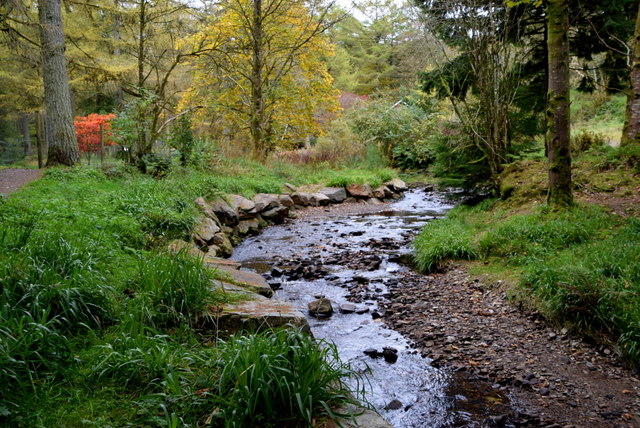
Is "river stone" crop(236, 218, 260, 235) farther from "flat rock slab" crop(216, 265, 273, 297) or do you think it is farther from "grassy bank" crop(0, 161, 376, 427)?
"grassy bank" crop(0, 161, 376, 427)

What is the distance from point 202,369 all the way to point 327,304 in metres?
2.60

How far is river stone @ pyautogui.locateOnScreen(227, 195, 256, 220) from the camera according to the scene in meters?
9.77

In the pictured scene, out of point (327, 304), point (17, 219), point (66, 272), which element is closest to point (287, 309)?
point (327, 304)

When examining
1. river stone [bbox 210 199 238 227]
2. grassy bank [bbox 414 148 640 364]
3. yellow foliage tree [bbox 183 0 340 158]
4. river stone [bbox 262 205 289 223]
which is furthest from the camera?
yellow foliage tree [bbox 183 0 340 158]

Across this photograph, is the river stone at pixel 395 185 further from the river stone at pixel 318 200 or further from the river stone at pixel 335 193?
the river stone at pixel 318 200

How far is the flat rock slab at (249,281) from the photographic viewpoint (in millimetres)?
4641

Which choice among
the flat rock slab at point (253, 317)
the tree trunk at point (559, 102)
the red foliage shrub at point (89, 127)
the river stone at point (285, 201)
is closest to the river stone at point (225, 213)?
the river stone at point (285, 201)

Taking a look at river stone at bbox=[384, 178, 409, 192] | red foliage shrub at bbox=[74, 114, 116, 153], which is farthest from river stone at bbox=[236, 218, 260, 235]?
red foliage shrub at bbox=[74, 114, 116, 153]

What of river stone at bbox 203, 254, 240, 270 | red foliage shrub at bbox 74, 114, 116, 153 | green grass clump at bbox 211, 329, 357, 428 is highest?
red foliage shrub at bbox 74, 114, 116, 153

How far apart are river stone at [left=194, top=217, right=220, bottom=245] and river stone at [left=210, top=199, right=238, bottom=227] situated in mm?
967

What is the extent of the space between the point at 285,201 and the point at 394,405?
9190 millimetres

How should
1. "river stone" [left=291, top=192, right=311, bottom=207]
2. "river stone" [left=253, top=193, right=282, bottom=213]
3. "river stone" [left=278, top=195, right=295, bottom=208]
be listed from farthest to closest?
"river stone" [left=291, top=192, right=311, bottom=207]
"river stone" [left=278, top=195, right=295, bottom=208]
"river stone" [left=253, top=193, right=282, bottom=213]

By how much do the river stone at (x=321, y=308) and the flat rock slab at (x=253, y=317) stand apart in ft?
4.02

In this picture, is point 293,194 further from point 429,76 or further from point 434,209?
point 429,76
